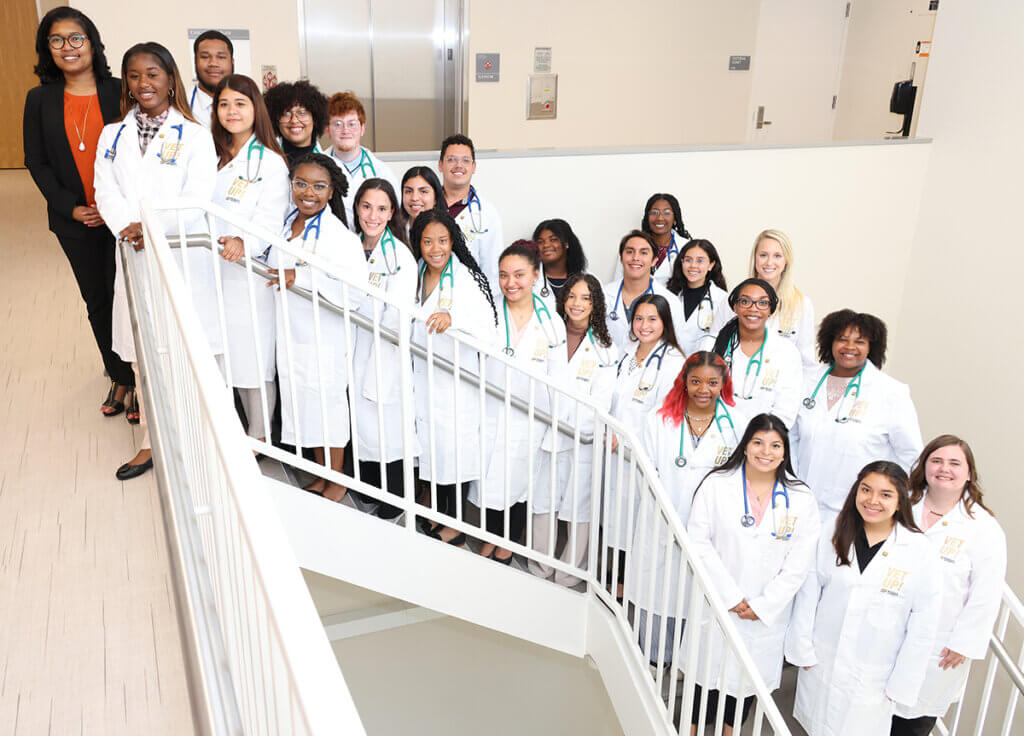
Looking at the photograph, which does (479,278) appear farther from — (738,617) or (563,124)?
(563,124)

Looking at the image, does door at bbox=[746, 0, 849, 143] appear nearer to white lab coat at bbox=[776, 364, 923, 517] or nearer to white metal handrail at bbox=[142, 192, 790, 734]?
white lab coat at bbox=[776, 364, 923, 517]

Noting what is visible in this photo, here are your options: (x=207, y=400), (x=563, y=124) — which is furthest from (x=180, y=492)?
(x=563, y=124)

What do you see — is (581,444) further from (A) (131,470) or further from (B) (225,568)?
(B) (225,568)

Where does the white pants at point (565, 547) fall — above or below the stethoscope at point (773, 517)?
below

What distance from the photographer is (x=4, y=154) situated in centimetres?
749

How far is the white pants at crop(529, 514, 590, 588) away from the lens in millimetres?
3607

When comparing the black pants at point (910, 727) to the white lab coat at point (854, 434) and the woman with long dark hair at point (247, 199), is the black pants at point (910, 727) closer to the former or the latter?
the white lab coat at point (854, 434)

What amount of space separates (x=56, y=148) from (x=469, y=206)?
1.88 m

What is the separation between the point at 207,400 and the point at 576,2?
6611 millimetres

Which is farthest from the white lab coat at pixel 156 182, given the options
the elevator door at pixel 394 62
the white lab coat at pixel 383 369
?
the elevator door at pixel 394 62

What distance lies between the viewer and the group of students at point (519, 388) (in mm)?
2877

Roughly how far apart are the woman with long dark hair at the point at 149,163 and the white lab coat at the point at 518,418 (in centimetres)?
114

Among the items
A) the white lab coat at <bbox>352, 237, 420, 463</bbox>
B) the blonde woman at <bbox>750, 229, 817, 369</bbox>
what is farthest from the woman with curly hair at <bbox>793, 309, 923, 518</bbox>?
the white lab coat at <bbox>352, 237, 420, 463</bbox>

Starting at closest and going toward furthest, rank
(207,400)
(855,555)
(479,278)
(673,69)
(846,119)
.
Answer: (207,400) → (855,555) → (479,278) → (673,69) → (846,119)
